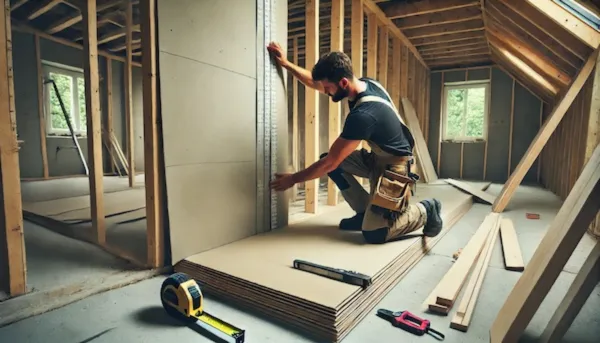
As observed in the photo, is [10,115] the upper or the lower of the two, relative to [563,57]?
lower

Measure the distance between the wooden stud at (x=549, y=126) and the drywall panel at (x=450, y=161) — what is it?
3676mm

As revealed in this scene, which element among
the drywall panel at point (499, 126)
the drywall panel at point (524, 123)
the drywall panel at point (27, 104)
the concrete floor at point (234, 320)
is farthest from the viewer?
the drywall panel at point (499, 126)

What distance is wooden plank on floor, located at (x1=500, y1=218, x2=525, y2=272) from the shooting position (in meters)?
2.14

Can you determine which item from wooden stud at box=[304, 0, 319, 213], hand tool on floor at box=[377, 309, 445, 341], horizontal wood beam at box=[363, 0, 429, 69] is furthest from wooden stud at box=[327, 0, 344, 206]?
hand tool on floor at box=[377, 309, 445, 341]

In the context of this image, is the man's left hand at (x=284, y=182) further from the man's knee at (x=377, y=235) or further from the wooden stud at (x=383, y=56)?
the wooden stud at (x=383, y=56)

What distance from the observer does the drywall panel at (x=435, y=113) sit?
754 centimetres

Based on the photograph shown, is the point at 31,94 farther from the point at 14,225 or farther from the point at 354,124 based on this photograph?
the point at 354,124

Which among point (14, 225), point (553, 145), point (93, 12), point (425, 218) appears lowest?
point (425, 218)

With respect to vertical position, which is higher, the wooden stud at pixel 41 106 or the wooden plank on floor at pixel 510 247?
the wooden stud at pixel 41 106

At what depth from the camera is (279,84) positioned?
2488 mm

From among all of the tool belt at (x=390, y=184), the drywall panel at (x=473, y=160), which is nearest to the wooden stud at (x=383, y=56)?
the tool belt at (x=390, y=184)

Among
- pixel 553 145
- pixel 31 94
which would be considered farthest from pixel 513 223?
pixel 31 94

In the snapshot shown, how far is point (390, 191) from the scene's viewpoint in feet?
6.86

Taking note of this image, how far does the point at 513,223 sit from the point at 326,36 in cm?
412
